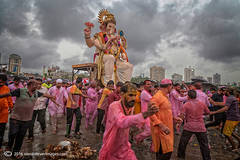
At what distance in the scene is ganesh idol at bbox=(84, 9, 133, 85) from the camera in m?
9.43

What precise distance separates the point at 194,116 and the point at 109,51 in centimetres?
753

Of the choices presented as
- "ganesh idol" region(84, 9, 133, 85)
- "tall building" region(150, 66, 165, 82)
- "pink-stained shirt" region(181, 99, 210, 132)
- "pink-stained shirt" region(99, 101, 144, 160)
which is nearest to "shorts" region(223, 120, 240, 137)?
"pink-stained shirt" region(181, 99, 210, 132)

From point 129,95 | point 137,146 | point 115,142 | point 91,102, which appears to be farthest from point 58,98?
point 129,95

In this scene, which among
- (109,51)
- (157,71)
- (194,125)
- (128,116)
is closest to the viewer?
(128,116)

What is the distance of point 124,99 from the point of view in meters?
Result: 1.95

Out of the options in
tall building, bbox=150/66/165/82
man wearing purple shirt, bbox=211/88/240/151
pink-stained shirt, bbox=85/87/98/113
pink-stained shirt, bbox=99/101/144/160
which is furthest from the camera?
tall building, bbox=150/66/165/82

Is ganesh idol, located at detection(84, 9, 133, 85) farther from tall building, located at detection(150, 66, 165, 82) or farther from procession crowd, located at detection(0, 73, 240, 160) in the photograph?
tall building, located at detection(150, 66, 165, 82)

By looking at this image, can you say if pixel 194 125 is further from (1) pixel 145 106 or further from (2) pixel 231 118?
(2) pixel 231 118

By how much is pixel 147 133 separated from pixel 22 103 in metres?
2.78

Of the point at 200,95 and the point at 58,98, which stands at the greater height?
the point at 200,95

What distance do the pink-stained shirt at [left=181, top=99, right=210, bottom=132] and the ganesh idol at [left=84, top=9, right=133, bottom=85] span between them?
262 inches

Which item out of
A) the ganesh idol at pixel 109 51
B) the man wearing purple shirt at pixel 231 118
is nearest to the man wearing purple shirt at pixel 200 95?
the man wearing purple shirt at pixel 231 118

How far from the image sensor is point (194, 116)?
316 centimetres

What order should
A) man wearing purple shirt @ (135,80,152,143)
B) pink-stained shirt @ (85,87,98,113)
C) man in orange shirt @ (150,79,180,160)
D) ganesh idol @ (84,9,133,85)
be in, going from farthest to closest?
ganesh idol @ (84,9,133,85)
pink-stained shirt @ (85,87,98,113)
man wearing purple shirt @ (135,80,152,143)
man in orange shirt @ (150,79,180,160)
